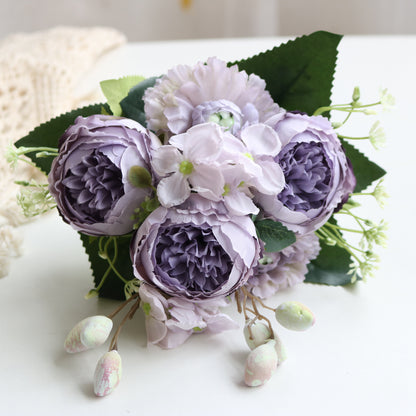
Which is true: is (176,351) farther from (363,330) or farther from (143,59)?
(143,59)

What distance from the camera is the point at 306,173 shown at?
0.54 meters

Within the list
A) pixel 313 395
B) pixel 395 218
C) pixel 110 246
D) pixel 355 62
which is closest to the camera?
pixel 313 395

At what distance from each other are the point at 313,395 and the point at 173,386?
11 cm

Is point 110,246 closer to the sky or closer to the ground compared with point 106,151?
closer to the ground

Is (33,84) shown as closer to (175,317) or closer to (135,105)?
(135,105)

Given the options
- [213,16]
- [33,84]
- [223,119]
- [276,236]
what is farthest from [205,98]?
[213,16]

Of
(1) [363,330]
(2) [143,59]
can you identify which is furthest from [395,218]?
(2) [143,59]

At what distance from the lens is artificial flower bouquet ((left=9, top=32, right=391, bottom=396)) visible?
0.50m

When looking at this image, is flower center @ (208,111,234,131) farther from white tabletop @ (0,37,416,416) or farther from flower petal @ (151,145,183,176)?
white tabletop @ (0,37,416,416)

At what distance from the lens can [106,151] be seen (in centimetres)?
51

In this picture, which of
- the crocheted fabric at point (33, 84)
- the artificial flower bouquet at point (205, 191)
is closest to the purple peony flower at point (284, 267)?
the artificial flower bouquet at point (205, 191)

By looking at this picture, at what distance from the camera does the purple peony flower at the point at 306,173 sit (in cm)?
54

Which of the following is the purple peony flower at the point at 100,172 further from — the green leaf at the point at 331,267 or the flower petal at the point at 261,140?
the green leaf at the point at 331,267

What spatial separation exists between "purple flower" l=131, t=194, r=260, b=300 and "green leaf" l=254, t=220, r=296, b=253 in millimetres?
34
